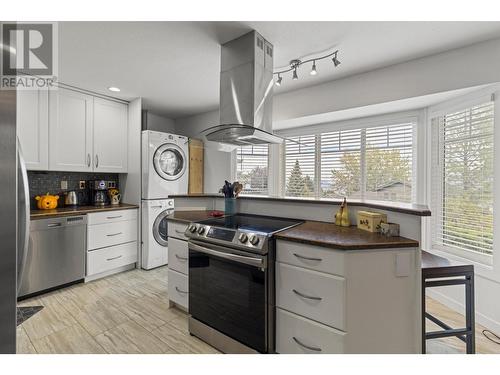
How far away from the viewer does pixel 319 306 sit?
1458 millimetres

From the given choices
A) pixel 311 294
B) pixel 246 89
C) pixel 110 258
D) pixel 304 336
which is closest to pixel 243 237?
pixel 311 294

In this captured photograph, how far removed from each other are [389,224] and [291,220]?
2.53ft

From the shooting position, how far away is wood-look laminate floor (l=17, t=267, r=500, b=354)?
184cm

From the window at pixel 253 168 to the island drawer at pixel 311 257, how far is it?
7.82ft

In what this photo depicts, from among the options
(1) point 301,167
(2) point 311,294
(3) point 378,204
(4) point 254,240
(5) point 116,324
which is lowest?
(5) point 116,324

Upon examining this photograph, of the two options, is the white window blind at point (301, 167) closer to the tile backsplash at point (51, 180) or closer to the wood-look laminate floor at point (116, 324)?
the wood-look laminate floor at point (116, 324)

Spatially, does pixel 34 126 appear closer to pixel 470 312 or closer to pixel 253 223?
pixel 253 223

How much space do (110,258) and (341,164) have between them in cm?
330

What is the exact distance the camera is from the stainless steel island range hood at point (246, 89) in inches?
76.5

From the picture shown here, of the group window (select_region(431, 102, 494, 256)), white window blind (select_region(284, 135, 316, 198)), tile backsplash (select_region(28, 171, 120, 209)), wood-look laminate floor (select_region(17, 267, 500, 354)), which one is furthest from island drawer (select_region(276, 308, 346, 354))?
tile backsplash (select_region(28, 171, 120, 209))

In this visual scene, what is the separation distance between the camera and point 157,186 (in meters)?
3.51

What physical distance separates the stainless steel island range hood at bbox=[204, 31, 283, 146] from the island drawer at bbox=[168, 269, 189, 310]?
130 centimetres

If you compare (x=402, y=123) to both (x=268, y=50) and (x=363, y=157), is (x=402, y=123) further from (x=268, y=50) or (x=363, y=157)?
(x=268, y=50)
